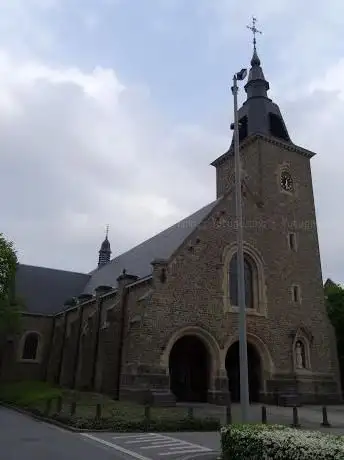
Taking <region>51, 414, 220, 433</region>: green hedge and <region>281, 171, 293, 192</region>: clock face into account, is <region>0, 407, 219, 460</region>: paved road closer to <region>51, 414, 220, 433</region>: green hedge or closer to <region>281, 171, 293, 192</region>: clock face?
<region>51, 414, 220, 433</region>: green hedge

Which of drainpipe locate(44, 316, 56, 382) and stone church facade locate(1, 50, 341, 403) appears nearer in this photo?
stone church facade locate(1, 50, 341, 403)

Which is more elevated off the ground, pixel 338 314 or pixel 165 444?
pixel 338 314

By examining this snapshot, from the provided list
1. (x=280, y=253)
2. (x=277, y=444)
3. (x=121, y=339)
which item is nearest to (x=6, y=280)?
(x=121, y=339)

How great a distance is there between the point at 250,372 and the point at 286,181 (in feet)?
46.6

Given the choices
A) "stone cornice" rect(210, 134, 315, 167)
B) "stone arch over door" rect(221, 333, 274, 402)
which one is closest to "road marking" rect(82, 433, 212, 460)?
"stone arch over door" rect(221, 333, 274, 402)

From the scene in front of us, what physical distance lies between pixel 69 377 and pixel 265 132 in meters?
23.7

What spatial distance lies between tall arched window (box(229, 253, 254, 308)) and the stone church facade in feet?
0.24

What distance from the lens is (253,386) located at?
88.3 ft

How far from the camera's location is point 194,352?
27656 mm

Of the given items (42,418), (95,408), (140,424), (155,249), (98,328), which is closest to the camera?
(140,424)

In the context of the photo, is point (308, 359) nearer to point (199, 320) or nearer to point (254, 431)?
point (199, 320)

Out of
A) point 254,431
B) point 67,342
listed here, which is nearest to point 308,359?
point 67,342

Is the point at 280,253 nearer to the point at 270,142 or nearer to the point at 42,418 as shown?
the point at 270,142

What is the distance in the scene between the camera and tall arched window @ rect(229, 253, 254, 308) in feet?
88.7
